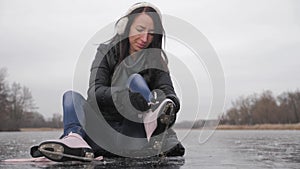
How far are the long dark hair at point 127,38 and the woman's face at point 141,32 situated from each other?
0.08ft

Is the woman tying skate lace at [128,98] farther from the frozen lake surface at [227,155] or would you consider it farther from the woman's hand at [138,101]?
the frozen lake surface at [227,155]

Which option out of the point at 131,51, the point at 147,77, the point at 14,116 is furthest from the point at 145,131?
the point at 14,116

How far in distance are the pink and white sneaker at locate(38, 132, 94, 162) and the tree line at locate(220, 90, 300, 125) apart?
3902 cm

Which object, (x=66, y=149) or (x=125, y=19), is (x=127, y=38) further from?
(x=66, y=149)

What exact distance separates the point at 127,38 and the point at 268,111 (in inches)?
1636

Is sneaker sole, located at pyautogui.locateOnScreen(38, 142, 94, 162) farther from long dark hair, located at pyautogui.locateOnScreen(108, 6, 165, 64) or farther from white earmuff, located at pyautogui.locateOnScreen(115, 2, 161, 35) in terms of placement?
white earmuff, located at pyautogui.locateOnScreen(115, 2, 161, 35)

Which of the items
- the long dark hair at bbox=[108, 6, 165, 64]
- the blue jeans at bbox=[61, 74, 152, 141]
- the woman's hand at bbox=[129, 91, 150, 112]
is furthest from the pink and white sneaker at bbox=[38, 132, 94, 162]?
the long dark hair at bbox=[108, 6, 165, 64]

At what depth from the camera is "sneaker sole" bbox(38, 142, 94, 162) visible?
1.74 metres

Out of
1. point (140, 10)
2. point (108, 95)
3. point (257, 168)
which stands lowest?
point (257, 168)

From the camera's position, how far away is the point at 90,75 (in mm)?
2049

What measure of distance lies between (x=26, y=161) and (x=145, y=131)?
2.31 feet

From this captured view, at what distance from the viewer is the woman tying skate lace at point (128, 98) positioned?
1.75m

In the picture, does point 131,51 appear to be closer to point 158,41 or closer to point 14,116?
point 158,41

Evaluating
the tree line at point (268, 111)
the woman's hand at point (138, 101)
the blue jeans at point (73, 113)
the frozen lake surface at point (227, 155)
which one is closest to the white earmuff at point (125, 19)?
the blue jeans at point (73, 113)
